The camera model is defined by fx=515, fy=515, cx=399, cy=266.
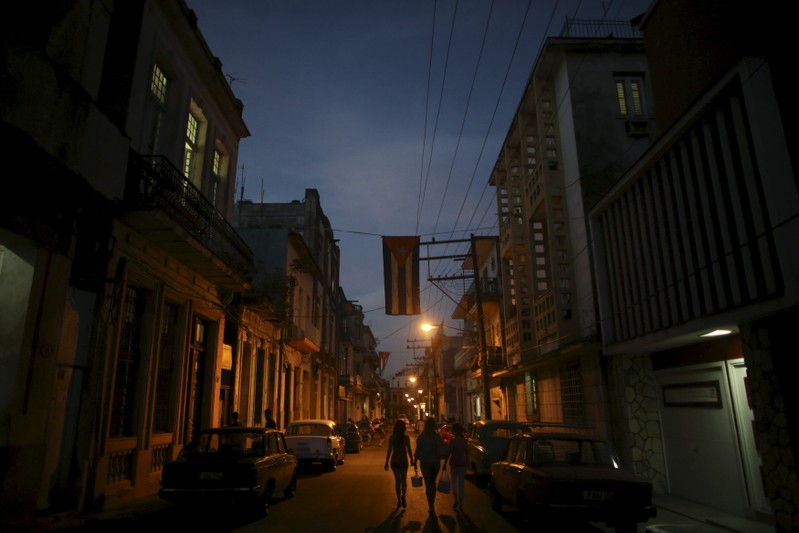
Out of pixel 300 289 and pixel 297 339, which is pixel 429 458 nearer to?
pixel 297 339

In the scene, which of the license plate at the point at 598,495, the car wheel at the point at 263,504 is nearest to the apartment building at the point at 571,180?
the license plate at the point at 598,495

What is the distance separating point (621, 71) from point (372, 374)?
64343 millimetres

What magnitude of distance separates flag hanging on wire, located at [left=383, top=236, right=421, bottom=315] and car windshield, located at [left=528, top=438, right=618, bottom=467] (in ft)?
27.7

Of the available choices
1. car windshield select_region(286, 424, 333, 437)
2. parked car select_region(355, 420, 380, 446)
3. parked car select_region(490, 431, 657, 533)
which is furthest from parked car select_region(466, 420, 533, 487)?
parked car select_region(355, 420, 380, 446)

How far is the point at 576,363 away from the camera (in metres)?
A: 16.4

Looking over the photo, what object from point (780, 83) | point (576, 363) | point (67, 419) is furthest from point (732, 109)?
point (67, 419)

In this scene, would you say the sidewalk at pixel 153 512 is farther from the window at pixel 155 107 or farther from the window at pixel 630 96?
the window at pixel 630 96

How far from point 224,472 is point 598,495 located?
570 centimetres

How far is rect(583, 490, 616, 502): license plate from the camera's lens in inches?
273

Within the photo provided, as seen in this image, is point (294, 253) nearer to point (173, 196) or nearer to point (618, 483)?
point (173, 196)

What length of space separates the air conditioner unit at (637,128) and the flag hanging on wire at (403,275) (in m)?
7.68

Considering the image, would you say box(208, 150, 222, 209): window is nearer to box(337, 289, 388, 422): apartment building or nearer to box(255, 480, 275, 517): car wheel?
box(255, 480, 275, 517): car wheel

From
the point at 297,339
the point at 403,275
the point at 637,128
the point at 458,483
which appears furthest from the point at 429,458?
the point at 297,339

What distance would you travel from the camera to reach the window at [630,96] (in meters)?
17.1
